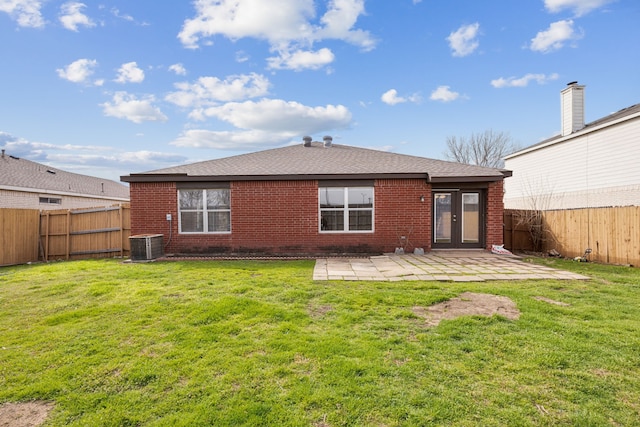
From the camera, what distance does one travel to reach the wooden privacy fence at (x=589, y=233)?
28.0 ft

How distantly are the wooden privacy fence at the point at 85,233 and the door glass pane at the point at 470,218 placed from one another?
11880mm

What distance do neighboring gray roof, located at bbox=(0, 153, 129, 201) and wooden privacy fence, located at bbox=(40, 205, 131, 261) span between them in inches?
248

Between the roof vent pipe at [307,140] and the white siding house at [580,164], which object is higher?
the roof vent pipe at [307,140]

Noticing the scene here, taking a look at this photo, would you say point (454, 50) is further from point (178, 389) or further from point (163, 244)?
point (178, 389)

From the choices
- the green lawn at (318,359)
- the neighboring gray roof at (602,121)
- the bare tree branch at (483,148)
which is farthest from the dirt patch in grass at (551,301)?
the bare tree branch at (483,148)

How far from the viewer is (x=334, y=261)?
30.5 ft

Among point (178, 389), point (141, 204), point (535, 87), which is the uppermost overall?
point (535, 87)

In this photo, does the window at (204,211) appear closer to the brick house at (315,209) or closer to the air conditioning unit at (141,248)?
the brick house at (315,209)

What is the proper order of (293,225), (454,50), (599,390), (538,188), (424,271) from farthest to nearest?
(538,188) < (454,50) < (293,225) < (424,271) < (599,390)

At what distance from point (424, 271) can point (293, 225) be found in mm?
4778

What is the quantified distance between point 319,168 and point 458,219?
16.8 feet

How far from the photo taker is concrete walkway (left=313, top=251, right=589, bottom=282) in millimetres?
6848

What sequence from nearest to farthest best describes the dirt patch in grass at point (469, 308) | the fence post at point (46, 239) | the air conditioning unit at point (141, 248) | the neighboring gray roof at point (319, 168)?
the dirt patch in grass at point (469, 308) < the air conditioning unit at point (141, 248) < the neighboring gray roof at point (319, 168) < the fence post at point (46, 239)

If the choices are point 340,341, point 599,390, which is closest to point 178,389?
point 340,341
